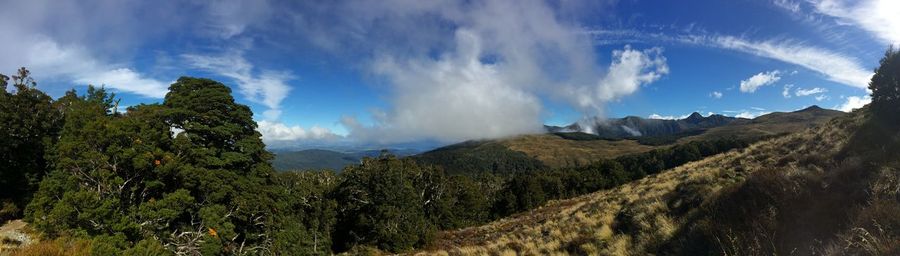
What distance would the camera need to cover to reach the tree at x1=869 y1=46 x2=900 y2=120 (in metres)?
16.7

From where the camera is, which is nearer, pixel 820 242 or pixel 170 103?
pixel 820 242

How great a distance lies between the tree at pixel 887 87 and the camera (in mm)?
16672

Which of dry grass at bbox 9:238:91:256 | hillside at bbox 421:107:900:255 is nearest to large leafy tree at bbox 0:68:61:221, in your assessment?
dry grass at bbox 9:238:91:256

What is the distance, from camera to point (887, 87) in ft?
57.8

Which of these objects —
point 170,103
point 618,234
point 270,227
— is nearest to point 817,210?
point 618,234

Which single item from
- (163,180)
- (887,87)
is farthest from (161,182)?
(887,87)

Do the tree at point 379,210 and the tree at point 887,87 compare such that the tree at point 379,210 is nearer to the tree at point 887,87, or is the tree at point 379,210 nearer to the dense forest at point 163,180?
the dense forest at point 163,180

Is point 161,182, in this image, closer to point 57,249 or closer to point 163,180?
point 163,180

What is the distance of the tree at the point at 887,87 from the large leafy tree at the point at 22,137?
5038 cm

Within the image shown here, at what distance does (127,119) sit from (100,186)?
408 cm

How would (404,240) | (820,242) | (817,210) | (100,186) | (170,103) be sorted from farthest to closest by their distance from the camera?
Answer: 1. (404,240)
2. (170,103)
3. (100,186)
4. (817,210)
5. (820,242)

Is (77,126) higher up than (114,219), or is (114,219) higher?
(77,126)

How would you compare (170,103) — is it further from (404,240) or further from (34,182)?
(404,240)

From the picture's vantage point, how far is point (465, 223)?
233ft
